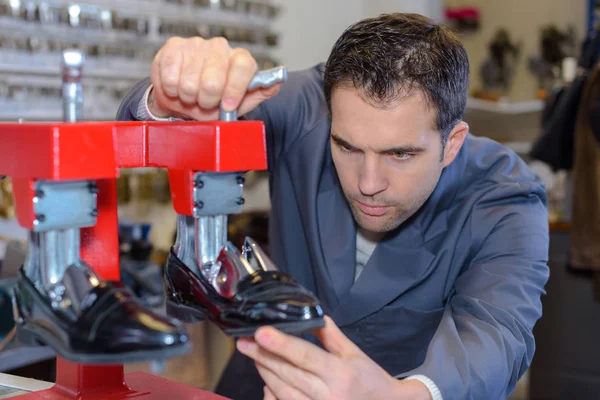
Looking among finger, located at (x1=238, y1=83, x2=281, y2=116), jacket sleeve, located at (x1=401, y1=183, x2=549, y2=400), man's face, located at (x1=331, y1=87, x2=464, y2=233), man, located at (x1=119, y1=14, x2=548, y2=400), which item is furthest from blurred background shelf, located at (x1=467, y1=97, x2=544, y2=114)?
finger, located at (x1=238, y1=83, x2=281, y2=116)

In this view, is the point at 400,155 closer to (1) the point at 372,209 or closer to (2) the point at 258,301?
(1) the point at 372,209

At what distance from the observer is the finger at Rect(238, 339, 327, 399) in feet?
2.31

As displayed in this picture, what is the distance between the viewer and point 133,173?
2.58 meters

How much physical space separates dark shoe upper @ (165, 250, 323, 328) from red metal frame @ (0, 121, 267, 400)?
0.28ft

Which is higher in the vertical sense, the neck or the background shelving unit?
the background shelving unit

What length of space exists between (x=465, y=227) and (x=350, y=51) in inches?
13.7

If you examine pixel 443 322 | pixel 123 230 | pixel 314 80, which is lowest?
pixel 123 230

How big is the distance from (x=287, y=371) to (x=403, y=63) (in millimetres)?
515

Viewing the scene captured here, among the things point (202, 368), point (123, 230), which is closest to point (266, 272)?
point (123, 230)

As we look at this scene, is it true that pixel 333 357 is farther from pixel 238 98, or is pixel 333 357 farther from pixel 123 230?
pixel 123 230

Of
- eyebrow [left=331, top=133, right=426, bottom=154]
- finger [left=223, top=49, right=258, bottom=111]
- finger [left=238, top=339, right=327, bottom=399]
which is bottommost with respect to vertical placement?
finger [left=238, top=339, right=327, bottom=399]

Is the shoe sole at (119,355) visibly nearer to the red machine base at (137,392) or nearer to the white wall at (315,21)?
the red machine base at (137,392)

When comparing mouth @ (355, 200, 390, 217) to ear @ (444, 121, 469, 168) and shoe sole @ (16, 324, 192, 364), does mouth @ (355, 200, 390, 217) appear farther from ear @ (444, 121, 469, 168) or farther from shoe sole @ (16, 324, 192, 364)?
shoe sole @ (16, 324, 192, 364)

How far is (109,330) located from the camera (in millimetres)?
592
